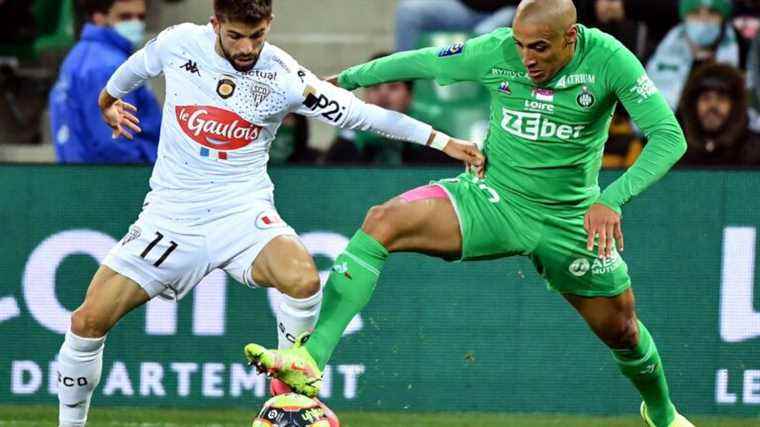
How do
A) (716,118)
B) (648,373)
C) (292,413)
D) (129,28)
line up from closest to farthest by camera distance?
(292,413)
(648,373)
(129,28)
(716,118)

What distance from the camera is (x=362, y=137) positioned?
1073 centimetres

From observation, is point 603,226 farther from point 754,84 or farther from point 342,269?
point 754,84

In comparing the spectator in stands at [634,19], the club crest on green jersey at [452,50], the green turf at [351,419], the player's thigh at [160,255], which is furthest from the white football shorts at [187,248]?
the spectator in stands at [634,19]

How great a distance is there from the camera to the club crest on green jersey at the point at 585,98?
7.36m

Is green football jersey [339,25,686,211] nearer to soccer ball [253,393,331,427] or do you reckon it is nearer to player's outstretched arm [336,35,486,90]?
player's outstretched arm [336,35,486,90]

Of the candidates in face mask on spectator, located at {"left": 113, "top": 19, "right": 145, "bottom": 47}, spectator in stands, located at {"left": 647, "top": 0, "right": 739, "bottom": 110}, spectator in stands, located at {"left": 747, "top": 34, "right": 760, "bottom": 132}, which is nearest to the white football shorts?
face mask on spectator, located at {"left": 113, "top": 19, "right": 145, "bottom": 47}

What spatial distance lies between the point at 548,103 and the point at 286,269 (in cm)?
146

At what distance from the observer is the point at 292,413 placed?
671 cm

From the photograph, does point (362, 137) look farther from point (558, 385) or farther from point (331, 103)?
point (331, 103)

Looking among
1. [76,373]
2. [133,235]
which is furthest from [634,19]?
[76,373]

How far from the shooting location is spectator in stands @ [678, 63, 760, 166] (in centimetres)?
1043

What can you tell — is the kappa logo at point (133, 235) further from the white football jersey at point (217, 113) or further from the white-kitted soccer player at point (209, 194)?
the white football jersey at point (217, 113)

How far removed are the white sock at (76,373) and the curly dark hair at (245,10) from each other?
1655 millimetres

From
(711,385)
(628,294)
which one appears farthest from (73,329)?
(711,385)
